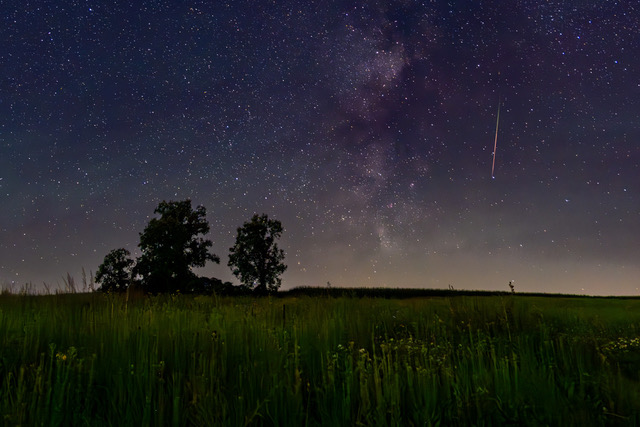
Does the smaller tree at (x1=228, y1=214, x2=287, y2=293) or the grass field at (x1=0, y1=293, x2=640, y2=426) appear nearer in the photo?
the grass field at (x1=0, y1=293, x2=640, y2=426)

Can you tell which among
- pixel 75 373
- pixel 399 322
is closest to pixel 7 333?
pixel 75 373

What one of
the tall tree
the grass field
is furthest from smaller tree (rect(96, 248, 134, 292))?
the grass field

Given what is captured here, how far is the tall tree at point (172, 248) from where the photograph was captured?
36.8m

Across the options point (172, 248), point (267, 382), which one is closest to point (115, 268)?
point (172, 248)

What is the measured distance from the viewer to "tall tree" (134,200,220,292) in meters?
36.8

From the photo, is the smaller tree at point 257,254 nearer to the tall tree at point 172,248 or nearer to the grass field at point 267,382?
the tall tree at point 172,248

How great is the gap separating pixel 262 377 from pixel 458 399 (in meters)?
1.98

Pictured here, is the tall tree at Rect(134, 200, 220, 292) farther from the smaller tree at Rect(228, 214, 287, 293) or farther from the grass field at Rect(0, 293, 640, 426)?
the grass field at Rect(0, 293, 640, 426)

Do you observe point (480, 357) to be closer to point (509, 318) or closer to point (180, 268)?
point (509, 318)

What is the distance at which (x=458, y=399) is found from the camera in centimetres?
405

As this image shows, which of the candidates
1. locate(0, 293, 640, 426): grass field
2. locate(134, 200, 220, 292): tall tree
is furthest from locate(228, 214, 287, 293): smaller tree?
locate(0, 293, 640, 426): grass field

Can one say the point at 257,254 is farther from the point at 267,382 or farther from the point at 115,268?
the point at 267,382

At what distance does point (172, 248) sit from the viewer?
37344 mm

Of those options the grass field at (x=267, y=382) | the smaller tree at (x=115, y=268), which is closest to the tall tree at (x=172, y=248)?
the smaller tree at (x=115, y=268)
